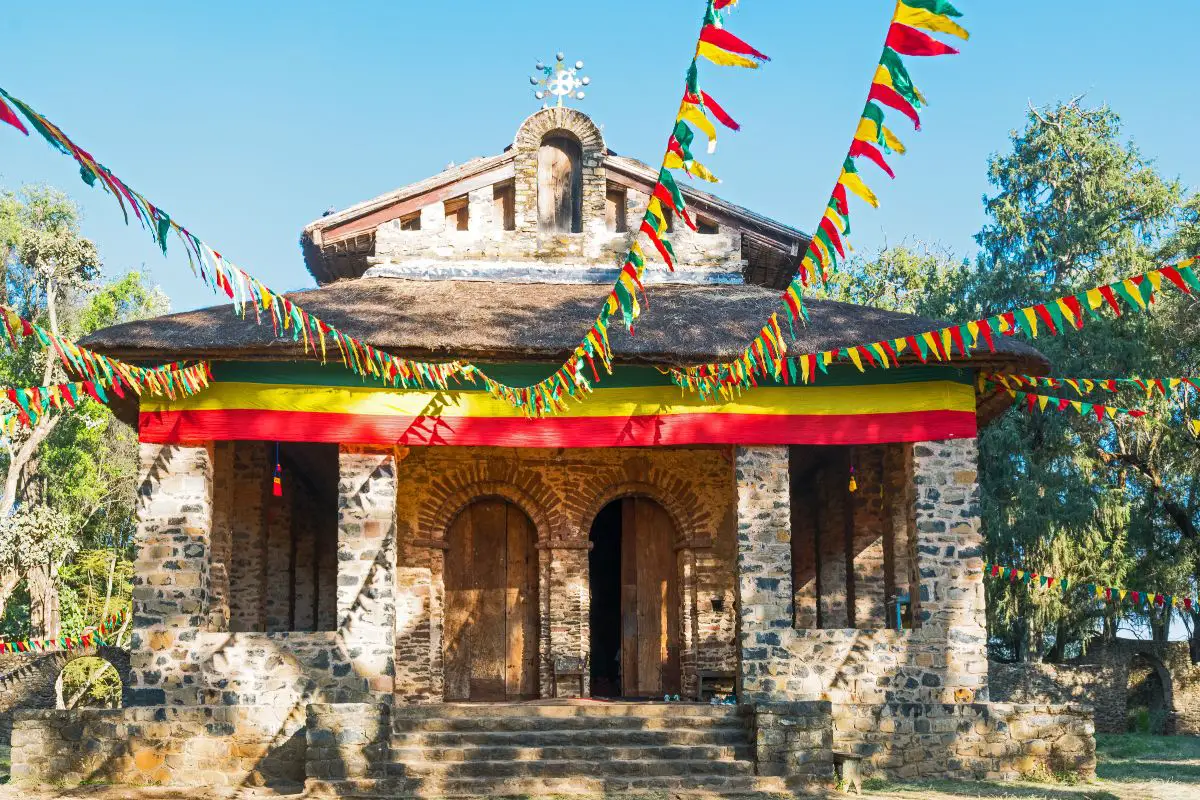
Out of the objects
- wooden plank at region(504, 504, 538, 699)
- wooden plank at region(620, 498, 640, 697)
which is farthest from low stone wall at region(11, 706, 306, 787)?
wooden plank at region(620, 498, 640, 697)

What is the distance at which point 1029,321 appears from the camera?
1049 centimetres

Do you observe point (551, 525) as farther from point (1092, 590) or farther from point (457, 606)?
point (1092, 590)

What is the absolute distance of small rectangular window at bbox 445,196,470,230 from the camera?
656 inches

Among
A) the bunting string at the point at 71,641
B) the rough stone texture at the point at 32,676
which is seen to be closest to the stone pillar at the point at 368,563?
the rough stone texture at the point at 32,676

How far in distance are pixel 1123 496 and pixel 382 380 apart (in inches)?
631

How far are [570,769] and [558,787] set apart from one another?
0.29 metres

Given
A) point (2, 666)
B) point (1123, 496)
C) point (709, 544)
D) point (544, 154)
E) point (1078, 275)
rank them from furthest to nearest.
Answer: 1. point (1078, 275)
2. point (1123, 496)
3. point (2, 666)
4. point (544, 154)
5. point (709, 544)

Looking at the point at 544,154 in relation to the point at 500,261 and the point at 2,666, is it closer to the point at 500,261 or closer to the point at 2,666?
the point at 500,261

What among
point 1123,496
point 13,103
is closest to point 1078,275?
point 1123,496

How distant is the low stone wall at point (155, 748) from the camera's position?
11875 mm

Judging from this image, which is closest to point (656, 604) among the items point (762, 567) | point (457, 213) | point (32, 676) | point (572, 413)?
point (762, 567)

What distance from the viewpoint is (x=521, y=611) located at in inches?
609

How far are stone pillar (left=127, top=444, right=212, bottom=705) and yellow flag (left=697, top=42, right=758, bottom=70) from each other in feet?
25.1

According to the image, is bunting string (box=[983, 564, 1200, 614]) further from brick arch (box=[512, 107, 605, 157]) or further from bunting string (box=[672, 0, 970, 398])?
bunting string (box=[672, 0, 970, 398])
